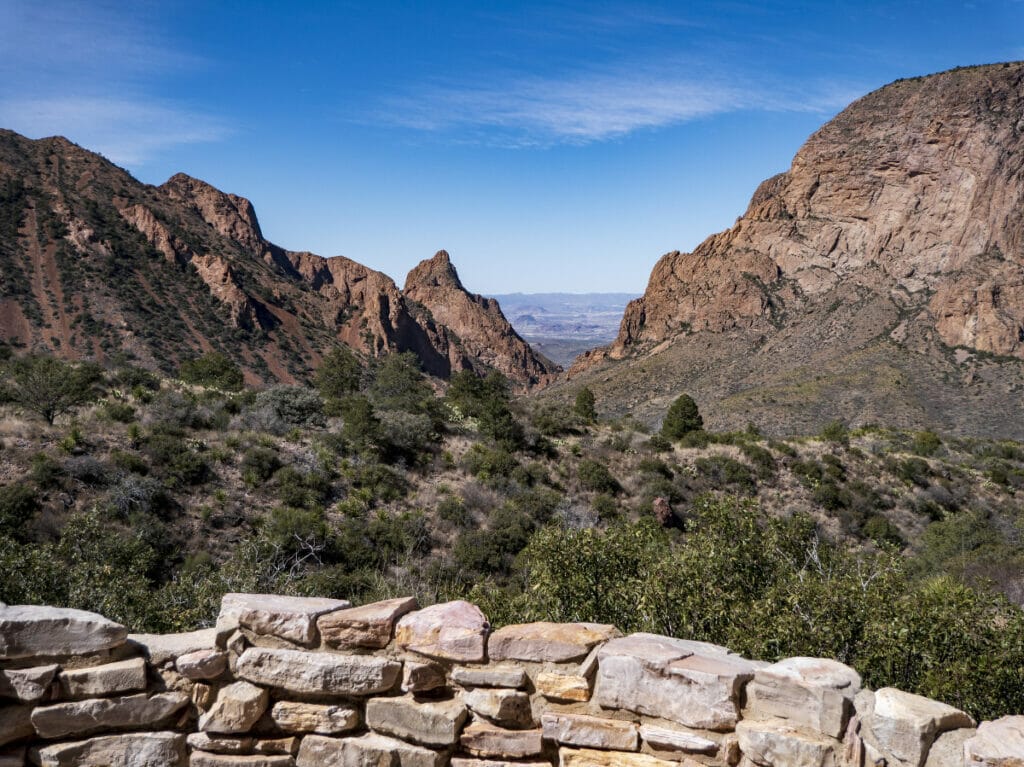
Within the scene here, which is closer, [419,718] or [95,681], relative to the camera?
[419,718]

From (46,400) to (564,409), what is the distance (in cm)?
2531

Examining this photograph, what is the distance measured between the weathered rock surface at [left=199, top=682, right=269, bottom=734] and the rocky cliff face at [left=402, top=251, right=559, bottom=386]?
131014mm

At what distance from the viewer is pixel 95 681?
4848 millimetres

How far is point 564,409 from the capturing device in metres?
39.4

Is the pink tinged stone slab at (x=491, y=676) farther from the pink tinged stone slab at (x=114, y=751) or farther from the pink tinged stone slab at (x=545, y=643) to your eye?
the pink tinged stone slab at (x=114, y=751)

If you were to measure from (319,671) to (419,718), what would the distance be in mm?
797

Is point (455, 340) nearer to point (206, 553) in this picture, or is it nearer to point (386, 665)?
point (206, 553)

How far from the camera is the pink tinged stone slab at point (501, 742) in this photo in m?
4.68

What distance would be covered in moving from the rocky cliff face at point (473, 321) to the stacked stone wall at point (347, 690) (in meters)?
131

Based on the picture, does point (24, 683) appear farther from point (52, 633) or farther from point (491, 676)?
point (491, 676)

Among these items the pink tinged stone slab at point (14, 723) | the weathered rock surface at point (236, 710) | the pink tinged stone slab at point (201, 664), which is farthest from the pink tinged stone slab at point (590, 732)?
the pink tinged stone slab at point (14, 723)

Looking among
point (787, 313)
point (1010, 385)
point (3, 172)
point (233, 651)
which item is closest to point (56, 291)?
point (3, 172)

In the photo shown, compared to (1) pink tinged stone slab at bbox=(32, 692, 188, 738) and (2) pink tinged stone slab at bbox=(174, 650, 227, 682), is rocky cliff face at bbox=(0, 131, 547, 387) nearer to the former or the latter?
(1) pink tinged stone slab at bbox=(32, 692, 188, 738)

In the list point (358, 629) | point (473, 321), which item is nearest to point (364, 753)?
point (358, 629)
